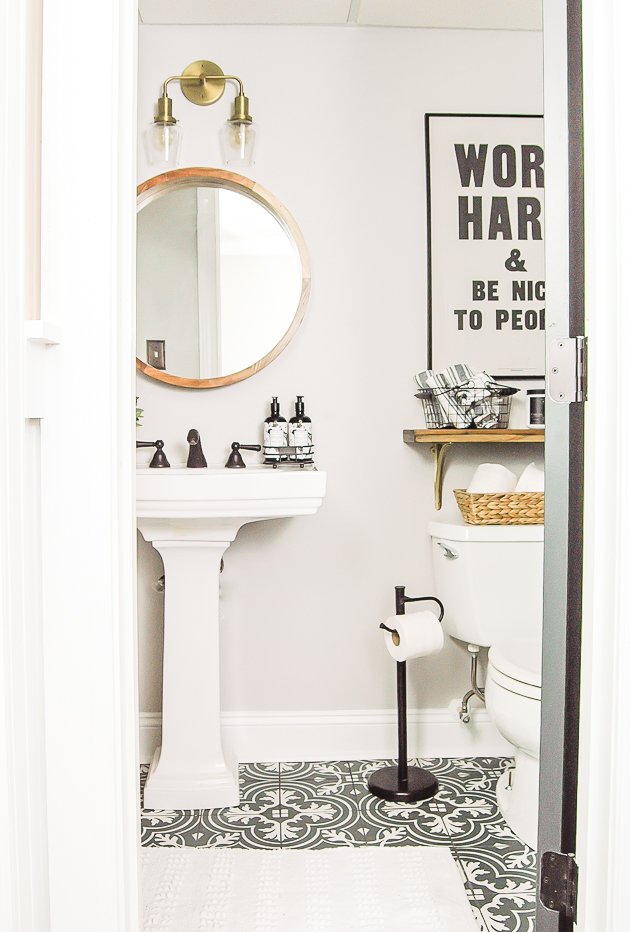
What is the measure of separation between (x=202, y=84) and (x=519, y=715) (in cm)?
198

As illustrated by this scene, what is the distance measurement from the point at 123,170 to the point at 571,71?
66 centimetres

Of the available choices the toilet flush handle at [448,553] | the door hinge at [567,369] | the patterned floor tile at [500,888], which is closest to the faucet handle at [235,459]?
the toilet flush handle at [448,553]

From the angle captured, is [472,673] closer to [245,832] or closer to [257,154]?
[245,832]

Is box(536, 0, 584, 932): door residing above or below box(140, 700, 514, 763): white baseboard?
above

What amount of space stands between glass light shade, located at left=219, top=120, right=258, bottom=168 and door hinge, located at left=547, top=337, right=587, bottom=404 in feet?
4.95

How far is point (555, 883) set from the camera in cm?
106

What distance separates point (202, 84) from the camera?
2.22m

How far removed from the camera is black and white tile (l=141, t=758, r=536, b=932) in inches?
65.9

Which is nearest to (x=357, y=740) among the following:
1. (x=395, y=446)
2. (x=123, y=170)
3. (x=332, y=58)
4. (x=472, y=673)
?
(x=472, y=673)

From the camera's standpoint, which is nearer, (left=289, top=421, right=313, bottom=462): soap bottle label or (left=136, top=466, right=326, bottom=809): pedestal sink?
(left=136, top=466, right=326, bottom=809): pedestal sink

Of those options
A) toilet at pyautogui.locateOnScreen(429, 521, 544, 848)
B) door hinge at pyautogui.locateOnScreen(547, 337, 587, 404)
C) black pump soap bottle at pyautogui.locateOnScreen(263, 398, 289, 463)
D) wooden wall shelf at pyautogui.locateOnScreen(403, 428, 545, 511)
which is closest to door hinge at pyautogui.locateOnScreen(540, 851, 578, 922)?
door hinge at pyautogui.locateOnScreen(547, 337, 587, 404)

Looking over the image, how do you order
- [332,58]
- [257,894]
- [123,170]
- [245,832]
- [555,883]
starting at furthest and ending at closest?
[332,58], [245,832], [257,894], [555,883], [123,170]

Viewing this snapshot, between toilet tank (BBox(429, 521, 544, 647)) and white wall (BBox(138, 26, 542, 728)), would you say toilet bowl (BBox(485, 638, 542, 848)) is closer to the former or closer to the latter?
toilet tank (BBox(429, 521, 544, 647))

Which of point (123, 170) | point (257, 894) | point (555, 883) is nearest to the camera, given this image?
point (123, 170)
